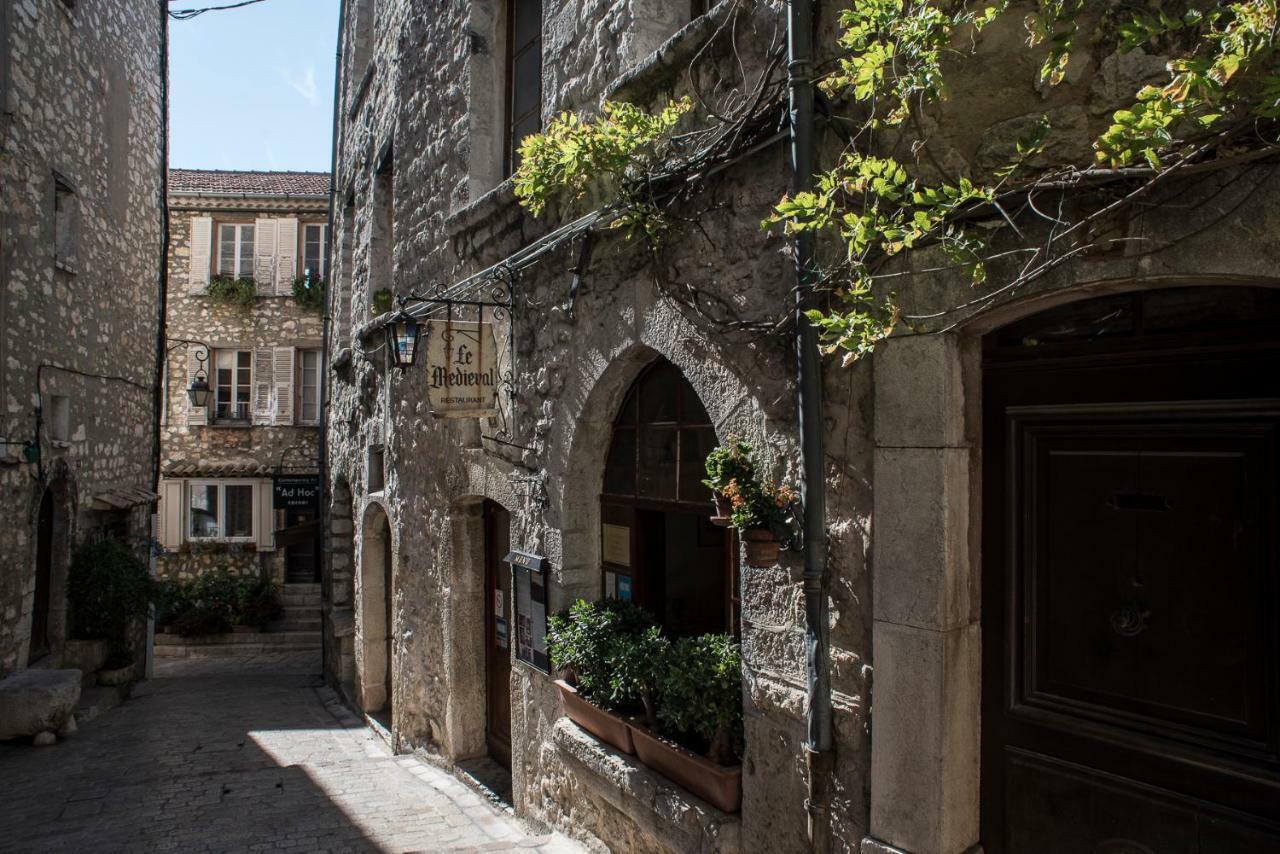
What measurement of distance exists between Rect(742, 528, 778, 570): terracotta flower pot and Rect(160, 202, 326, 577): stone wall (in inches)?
617

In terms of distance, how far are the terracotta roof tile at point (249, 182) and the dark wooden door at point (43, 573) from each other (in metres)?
9.95

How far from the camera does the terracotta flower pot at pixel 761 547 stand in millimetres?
3027

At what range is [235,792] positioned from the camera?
20.1 feet

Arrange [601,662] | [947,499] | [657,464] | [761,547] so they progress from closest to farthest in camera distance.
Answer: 1. [947,499]
2. [761,547]
3. [601,662]
4. [657,464]

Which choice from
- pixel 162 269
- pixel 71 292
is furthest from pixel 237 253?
pixel 71 292

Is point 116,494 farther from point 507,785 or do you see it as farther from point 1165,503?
point 1165,503

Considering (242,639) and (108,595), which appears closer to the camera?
(108,595)

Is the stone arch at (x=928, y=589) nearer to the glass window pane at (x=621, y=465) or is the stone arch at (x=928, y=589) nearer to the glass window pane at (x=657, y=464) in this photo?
the glass window pane at (x=657, y=464)

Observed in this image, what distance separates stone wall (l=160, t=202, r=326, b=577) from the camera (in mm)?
17219

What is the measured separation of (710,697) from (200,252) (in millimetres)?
17126

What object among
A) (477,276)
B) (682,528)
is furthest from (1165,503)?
(477,276)

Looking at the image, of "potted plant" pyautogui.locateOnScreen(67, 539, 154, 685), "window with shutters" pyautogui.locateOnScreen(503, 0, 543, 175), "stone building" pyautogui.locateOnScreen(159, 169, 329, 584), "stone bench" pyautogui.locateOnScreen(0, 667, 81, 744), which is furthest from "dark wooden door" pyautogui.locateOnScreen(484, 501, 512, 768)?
"stone building" pyautogui.locateOnScreen(159, 169, 329, 584)

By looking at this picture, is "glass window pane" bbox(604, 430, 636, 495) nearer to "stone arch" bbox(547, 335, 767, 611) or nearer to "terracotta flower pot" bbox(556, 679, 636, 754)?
"stone arch" bbox(547, 335, 767, 611)

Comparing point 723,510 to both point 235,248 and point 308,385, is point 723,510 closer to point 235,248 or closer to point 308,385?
point 308,385
